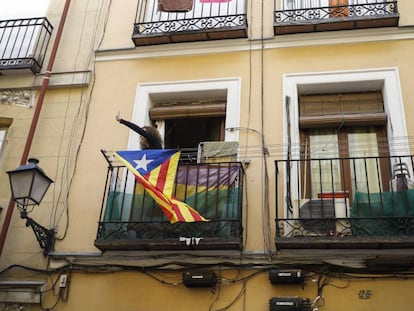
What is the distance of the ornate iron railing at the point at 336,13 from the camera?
803 cm

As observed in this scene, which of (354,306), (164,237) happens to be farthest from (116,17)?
(354,306)

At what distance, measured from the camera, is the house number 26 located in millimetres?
6070

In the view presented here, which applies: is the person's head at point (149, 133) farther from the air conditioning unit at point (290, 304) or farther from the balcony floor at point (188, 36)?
the air conditioning unit at point (290, 304)

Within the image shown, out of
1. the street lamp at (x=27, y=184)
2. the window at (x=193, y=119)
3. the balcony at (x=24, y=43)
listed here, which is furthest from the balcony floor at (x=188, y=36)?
the street lamp at (x=27, y=184)

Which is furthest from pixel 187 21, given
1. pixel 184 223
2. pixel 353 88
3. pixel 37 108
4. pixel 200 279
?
pixel 200 279

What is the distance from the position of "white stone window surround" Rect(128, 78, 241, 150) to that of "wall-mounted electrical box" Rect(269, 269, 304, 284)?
2.44 meters

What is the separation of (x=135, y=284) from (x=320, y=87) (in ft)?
13.3

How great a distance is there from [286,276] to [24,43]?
642 cm

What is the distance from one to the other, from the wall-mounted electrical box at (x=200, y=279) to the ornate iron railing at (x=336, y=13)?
4.22 meters

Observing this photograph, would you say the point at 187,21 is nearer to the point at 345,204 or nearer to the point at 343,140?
the point at 343,140

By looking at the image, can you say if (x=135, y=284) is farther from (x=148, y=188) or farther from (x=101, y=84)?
(x=101, y=84)

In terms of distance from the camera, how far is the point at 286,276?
6195mm

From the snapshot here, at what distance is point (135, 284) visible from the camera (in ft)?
22.0

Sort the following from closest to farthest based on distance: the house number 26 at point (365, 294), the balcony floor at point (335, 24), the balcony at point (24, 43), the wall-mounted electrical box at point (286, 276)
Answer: the house number 26 at point (365, 294)
the wall-mounted electrical box at point (286, 276)
the balcony floor at point (335, 24)
the balcony at point (24, 43)
